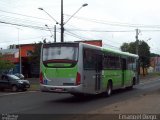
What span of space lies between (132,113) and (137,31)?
6829 centimetres

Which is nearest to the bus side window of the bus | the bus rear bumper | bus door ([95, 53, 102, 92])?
the bus

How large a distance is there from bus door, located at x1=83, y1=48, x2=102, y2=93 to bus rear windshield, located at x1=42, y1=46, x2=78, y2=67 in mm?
655

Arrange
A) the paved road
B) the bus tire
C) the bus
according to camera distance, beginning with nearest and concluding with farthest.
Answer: the paved road → the bus → the bus tire

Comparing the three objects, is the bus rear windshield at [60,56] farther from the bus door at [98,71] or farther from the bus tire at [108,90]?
the bus tire at [108,90]

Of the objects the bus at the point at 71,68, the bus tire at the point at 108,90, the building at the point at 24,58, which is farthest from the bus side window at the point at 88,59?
the building at the point at 24,58

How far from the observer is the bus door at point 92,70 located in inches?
851

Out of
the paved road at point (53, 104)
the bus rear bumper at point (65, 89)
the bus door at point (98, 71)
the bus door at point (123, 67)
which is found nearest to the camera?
the paved road at point (53, 104)

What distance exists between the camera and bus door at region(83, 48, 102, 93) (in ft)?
70.9

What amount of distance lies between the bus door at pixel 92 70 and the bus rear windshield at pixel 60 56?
655mm

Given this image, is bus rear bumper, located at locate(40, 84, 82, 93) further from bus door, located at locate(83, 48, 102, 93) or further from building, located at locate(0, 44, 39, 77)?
building, located at locate(0, 44, 39, 77)

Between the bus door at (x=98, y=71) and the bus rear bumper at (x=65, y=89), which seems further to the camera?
Answer: the bus door at (x=98, y=71)

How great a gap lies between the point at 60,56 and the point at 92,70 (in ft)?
6.97

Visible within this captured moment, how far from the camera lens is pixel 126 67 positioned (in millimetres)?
Result: 30078

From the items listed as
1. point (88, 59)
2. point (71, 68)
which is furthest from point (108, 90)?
point (71, 68)
